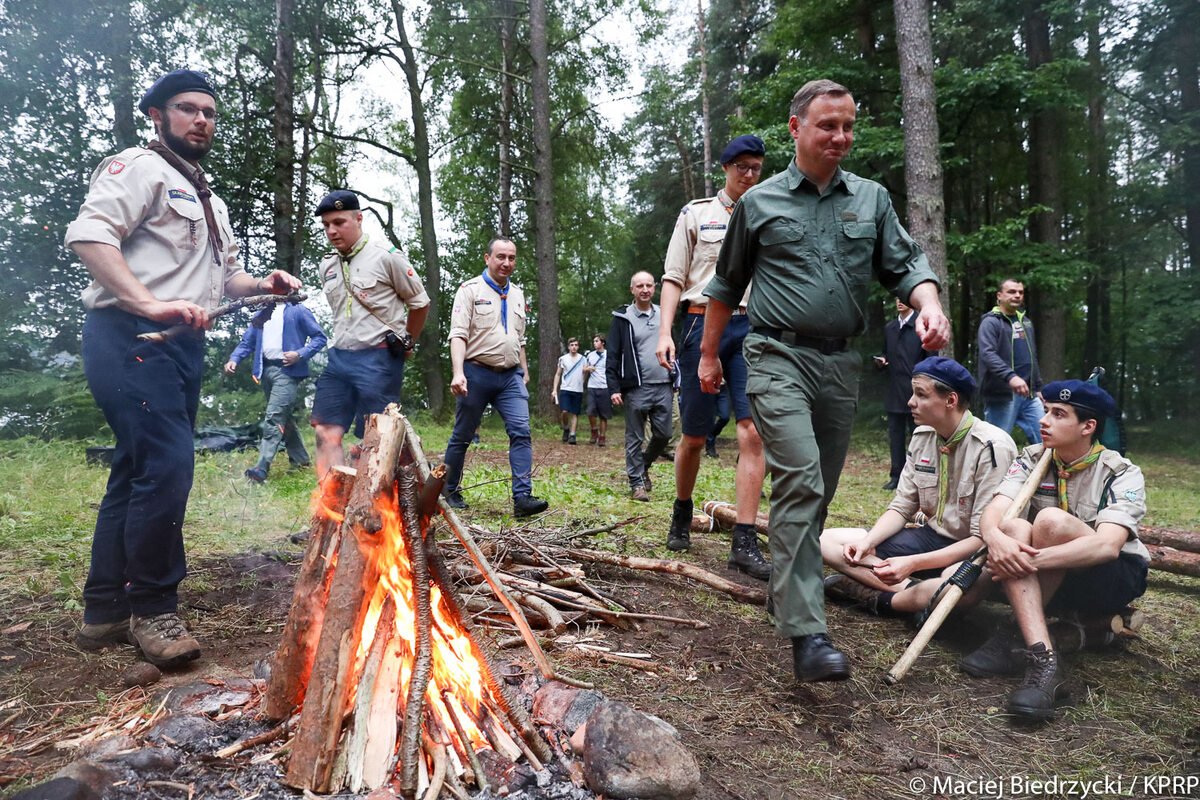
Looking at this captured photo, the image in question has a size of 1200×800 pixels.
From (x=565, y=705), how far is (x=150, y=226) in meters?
2.60

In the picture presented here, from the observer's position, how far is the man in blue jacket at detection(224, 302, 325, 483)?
289 inches

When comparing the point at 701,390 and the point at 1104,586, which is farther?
the point at 701,390

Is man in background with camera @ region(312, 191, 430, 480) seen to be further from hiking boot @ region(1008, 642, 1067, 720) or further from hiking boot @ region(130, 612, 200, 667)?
hiking boot @ region(1008, 642, 1067, 720)

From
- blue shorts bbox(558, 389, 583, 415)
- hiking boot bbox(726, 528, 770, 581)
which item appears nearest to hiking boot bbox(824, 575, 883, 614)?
hiking boot bbox(726, 528, 770, 581)

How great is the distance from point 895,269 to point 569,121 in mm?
19210

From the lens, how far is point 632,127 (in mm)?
24328

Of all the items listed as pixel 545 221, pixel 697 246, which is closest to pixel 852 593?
pixel 697 246

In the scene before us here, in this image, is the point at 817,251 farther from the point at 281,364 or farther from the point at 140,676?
the point at 281,364

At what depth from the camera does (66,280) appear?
12039 millimetres

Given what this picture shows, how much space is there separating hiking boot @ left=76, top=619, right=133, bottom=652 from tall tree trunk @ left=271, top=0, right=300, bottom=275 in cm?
982

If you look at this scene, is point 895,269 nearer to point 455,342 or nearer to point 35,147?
point 455,342

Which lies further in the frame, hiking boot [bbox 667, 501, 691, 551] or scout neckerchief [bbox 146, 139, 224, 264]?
hiking boot [bbox 667, 501, 691, 551]

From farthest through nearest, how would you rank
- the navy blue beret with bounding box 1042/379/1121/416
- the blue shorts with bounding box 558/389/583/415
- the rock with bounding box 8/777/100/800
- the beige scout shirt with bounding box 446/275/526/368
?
the blue shorts with bounding box 558/389/583/415
the beige scout shirt with bounding box 446/275/526/368
the navy blue beret with bounding box 1042/379/1121/416
the rock with bounding box 8/777/100/800

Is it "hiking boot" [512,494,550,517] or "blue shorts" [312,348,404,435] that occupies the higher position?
"blue shorts" [312,348,404,435]
